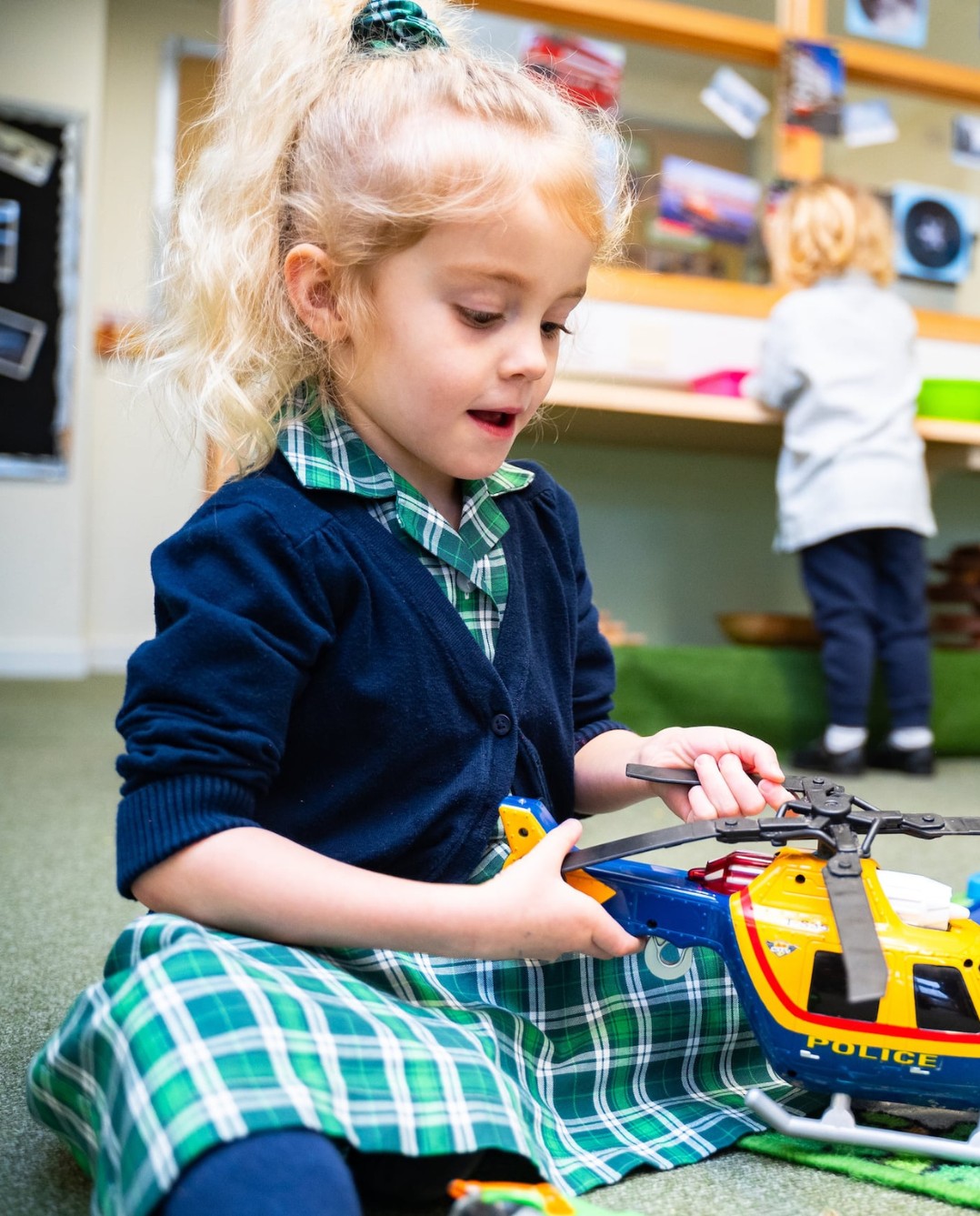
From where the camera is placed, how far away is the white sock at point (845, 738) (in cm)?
189

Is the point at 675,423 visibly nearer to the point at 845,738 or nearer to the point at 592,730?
the point at 845,738

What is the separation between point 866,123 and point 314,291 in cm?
213

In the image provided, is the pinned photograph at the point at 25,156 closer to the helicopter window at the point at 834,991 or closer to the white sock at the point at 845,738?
the white sock at the point at 845,738

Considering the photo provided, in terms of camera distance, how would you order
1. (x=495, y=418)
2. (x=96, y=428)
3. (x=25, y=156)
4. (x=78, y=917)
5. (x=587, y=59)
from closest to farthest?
(x=495, y=418), (x=78, y=917), (x=587, y=59), (x=25, y=156), (x=96, y=428)

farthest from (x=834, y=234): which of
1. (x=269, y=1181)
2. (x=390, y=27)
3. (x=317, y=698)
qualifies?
(x=269, y=1181)

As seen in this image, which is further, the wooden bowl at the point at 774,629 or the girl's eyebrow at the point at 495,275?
the wooden bowl at the point at 774,629

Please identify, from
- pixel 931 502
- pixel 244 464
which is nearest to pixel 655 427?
pixel 931 502

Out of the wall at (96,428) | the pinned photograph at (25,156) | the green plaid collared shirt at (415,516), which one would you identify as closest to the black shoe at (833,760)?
the green plaid collared shirt at (415,516)

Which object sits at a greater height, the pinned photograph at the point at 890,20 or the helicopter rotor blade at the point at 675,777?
the pinned photograph at the point at 890,20

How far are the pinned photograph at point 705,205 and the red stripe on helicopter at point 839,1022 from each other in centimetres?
211

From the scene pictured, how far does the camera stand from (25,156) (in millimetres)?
3062

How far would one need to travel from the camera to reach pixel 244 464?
2.20ft

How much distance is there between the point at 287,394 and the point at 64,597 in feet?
8.60

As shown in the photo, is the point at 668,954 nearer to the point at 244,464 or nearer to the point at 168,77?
the point at 244,464
